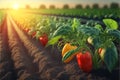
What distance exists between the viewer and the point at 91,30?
4.50 metres

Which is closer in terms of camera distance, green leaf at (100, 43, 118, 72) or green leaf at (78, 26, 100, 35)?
green leaf at (100, 43, 118, 72)

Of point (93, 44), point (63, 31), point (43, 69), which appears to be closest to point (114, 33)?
point (93, 44)

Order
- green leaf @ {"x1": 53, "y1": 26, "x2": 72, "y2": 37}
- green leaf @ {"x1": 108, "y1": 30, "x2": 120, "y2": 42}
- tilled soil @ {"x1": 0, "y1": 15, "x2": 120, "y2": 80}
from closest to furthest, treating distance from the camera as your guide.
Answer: green leaf @ {"x1": 108, "y1": 30, "x2": 120, "y2": 42}
green leaf @ {"x1": 53, "y1": 26, "x2": 72, "y2": 37}
tilled soil @ {"x1": 0, "y1": 15, "x2": 120, "y2": 80}

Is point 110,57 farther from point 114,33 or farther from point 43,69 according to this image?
point 43,69

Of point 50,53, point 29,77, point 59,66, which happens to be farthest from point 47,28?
point 29,77

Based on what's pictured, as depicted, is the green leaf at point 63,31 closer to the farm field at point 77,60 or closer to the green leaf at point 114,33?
the farm field at point 77,60

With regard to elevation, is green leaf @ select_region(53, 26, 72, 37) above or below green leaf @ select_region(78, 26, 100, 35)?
below

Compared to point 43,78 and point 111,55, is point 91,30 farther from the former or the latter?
point 43,78

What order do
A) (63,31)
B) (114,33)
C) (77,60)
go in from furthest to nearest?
1. (77,60)
2. (63,31)
3. (114,33)

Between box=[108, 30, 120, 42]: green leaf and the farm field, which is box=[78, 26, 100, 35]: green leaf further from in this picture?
box=[108, 30, 120, 42]: green leaf

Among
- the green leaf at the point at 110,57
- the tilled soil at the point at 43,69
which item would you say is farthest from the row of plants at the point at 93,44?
the tilled soil at the point at 43,69

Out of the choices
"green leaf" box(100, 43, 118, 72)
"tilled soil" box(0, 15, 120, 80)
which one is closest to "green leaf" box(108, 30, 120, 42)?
"green leaf" box(100, 43, 118, 72)

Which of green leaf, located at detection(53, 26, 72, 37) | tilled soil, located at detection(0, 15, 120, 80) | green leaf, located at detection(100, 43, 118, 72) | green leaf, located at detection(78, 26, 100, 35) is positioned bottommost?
tilled soil, located at detection(0, 15, 120, 80)

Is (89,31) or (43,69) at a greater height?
(89,31)
